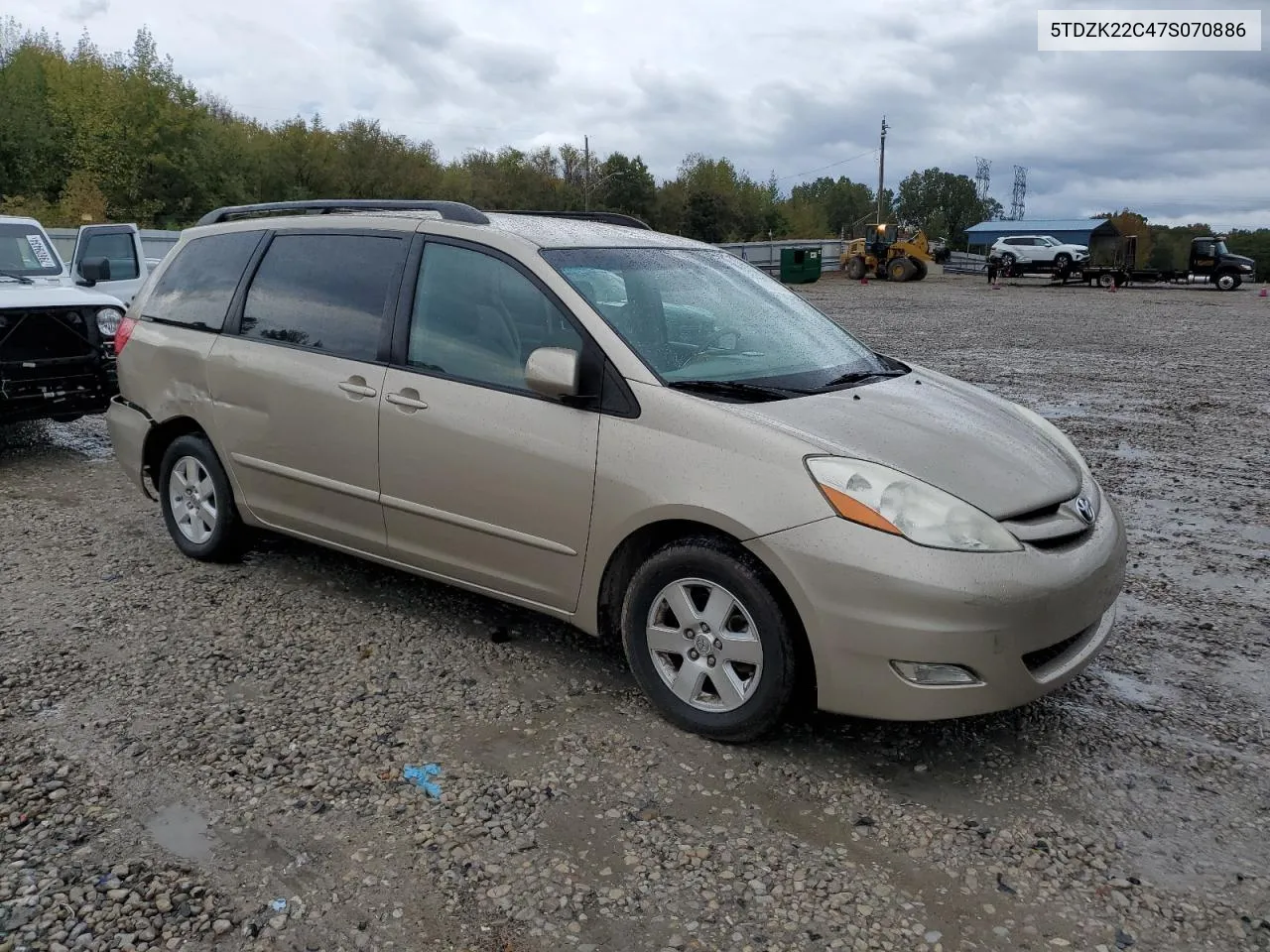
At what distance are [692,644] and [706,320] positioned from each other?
1.40 m

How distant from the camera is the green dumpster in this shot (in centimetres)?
4006

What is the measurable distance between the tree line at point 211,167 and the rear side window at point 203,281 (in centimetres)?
4298

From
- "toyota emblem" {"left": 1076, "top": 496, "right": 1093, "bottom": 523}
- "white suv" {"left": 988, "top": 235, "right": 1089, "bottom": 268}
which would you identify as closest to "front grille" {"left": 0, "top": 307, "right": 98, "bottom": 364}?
"toyota emblem" {"left": 1076, "top": 496, "right": 1093, "bottom": 523}

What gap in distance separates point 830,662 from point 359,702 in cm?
176

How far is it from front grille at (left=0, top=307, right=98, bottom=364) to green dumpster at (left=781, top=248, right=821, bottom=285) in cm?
3364

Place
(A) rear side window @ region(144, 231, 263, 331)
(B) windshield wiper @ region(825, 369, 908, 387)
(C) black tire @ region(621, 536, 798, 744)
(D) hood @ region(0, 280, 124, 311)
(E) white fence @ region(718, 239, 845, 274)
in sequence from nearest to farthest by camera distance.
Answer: (C) black tire @ region(621, 536, 798, 744) < (B) windshield wiper @ region(825, 369, 908, 387) < (A) rear side window @ region(144, 231, 263, 331) < (D) hood @ region(0, 280, 124, 311) < (E) white fence @ region(718, 239, 845, 274)

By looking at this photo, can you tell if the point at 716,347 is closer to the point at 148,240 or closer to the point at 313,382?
the point at 313,382

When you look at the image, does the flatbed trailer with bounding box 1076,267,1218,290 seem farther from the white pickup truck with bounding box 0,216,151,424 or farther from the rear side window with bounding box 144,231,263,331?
the rear side window with bounding box 144,231,263,331

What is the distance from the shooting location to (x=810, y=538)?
3.23 m

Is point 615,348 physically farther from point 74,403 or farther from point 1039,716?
point 74,403

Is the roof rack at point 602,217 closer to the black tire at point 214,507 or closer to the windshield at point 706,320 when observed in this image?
the windshield at point 706,320

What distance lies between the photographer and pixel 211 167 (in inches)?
2408

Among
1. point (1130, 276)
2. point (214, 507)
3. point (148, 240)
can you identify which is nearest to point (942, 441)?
point (214, 507)

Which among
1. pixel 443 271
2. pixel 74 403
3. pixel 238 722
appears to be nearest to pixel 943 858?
pixel 238 722
